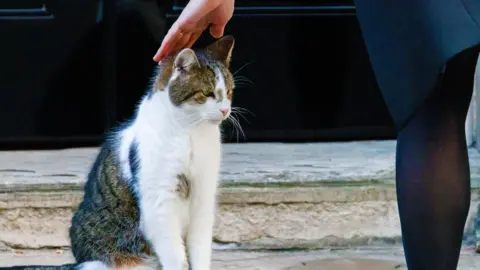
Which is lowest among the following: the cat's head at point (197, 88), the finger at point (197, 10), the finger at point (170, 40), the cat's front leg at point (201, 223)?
the cat's front leg at point (201, 223)

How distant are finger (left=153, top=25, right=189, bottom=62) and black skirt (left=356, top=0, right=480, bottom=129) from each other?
45 centimetres

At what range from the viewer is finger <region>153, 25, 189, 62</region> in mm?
1517

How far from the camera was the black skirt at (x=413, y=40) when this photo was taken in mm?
1062

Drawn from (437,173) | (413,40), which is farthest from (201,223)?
(413,40)

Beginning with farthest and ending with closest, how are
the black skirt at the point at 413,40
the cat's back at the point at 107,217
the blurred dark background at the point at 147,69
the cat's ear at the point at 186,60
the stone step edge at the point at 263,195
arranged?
the blurred dark background at the point at 147,69
the stone step edge at the point at 263,195
the cat's back at the point at 107,217
the cat's ear at the point at 186,60
the black skirt at the point at 413,40

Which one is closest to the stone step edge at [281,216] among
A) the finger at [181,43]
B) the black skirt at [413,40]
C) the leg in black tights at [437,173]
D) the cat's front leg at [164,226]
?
the cat's front leg at [164,226]

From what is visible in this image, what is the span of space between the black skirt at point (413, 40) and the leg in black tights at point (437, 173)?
0.28ft

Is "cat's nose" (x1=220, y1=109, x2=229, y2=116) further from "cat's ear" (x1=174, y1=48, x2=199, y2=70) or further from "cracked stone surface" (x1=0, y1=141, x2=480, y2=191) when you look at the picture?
"cracked stone surface" (x1=0, y1=141, x2=480, y2=191)

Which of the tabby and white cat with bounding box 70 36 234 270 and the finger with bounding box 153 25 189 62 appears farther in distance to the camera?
the tabby and white cat with bounding box 70 36 234 270

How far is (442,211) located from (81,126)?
1.67 m

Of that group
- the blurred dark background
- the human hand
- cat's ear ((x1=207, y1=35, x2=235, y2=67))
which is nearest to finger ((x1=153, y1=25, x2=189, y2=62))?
the human hand

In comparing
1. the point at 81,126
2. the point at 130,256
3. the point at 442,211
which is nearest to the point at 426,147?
the point at 442,211

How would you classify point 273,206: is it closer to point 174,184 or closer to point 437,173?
point 174,184

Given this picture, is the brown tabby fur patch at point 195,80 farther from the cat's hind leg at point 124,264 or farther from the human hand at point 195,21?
the cat's hind leg at point 124,264
